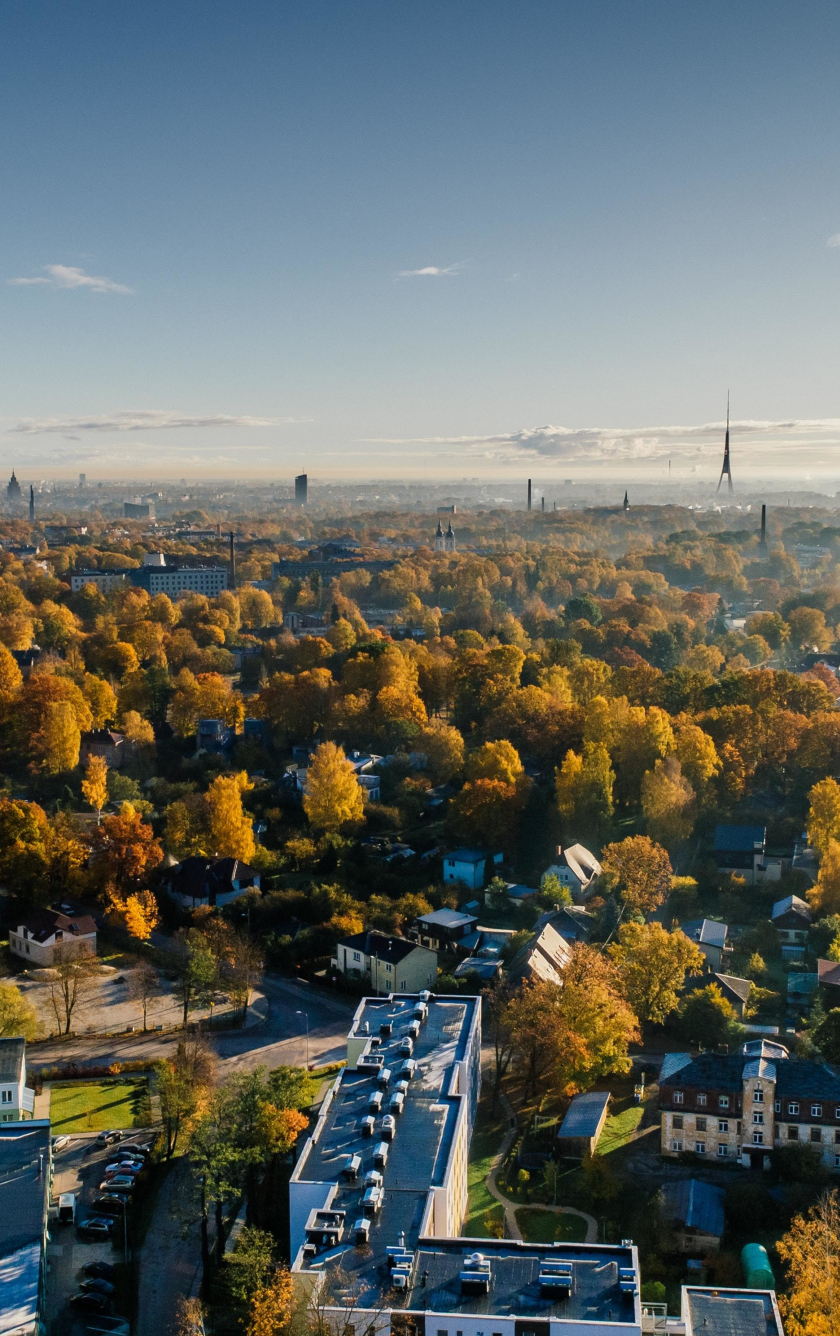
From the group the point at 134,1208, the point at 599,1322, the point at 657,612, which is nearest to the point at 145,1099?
the point at 134,1208

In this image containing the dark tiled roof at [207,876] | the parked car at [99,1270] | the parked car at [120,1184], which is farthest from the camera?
the dark tiled roof at [207,876]

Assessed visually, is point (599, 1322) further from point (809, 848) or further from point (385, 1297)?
point (809, 848)

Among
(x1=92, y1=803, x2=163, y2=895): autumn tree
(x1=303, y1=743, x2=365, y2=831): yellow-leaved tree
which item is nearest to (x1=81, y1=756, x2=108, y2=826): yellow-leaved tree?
(x1=92, y1=803, x2=163, y2=895): autumn tree

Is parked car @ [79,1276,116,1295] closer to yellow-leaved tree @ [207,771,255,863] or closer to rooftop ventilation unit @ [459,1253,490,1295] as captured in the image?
rooftop ventilation unit @ [459,1253,490,1295]

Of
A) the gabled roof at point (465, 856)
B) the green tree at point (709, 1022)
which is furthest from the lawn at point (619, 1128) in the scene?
the gabled roof at point (465, 856)

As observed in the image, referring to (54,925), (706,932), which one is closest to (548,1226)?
(706,932)

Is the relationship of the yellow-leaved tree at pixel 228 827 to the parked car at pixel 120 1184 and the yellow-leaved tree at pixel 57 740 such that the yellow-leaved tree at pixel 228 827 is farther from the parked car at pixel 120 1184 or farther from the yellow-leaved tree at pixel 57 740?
the parked car at pixel 120 1184

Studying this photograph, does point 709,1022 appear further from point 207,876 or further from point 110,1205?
point 207,876
